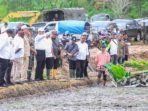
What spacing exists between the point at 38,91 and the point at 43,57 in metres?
1.76

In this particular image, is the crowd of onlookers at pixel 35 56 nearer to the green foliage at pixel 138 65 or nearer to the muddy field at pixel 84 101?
the muddy field at pixel 84 101

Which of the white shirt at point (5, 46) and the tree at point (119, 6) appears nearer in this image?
the white shirt at point (5, 46)

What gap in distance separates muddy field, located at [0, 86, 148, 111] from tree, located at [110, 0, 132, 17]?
41728 millimetres

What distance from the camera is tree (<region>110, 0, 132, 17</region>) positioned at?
6550 centimetres

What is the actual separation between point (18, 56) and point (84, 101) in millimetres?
3377

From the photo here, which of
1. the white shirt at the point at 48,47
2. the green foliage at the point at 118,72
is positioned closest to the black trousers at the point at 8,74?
the white shirt at the point at 48,47

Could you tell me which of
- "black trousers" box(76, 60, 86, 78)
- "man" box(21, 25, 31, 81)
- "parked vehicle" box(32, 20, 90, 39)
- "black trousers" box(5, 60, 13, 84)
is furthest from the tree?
"black trousers" box(5, 60, 13, 84)

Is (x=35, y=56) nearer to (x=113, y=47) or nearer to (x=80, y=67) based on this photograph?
(x=80, y=67)

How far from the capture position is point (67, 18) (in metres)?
50.5

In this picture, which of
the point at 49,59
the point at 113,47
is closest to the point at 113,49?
the point at 113,47

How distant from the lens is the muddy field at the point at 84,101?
18359mm

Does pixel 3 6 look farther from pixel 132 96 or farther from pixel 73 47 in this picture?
pixel 132 96

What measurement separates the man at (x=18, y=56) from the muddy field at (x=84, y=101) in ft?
3.74

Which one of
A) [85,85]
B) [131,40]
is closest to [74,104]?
[85,85]
